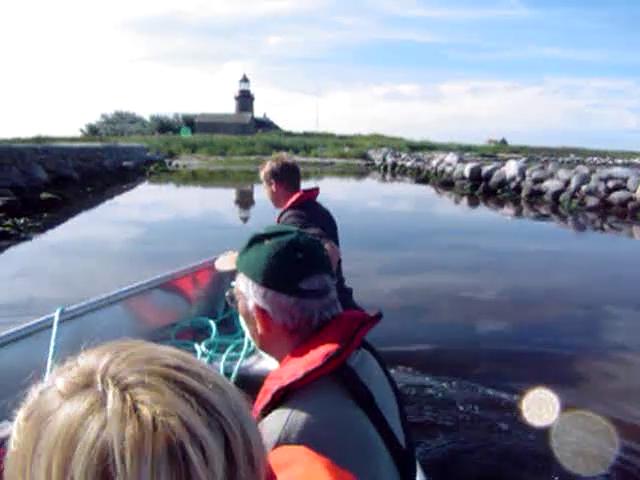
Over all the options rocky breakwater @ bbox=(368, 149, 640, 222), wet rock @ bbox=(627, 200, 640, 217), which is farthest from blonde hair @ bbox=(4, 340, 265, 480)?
wet rock @ bbox=(627, 200, 640, 217)

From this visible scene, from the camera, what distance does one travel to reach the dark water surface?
654 centimetres

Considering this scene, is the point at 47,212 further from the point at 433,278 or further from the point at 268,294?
the point at 268,294

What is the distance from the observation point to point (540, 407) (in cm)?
721

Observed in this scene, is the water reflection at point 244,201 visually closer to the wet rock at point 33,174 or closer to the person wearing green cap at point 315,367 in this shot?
the wet rock at point 33,174

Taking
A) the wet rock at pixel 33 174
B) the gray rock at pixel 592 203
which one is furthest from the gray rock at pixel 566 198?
the wet rock at pixel 33 174

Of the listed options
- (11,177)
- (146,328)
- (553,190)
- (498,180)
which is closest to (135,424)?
(146,328)

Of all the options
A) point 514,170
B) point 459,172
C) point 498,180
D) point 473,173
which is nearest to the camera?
point 514,170

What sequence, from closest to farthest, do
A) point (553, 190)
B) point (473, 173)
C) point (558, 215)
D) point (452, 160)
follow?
point (558, 215) → point (553, 190) → point (473, 173) → point (452, 160)

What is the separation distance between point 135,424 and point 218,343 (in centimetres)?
559

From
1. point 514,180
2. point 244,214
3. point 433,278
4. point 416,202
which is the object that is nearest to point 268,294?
point 433,278

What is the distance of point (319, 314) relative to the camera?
Result: 252cm

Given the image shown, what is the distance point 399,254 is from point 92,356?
1400cm

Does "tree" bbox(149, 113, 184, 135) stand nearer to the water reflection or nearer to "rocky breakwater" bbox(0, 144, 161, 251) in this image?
"rocky breakwater" bbox(0, 144, 161, 251)

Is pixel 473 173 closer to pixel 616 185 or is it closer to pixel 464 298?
pixel 616 185
